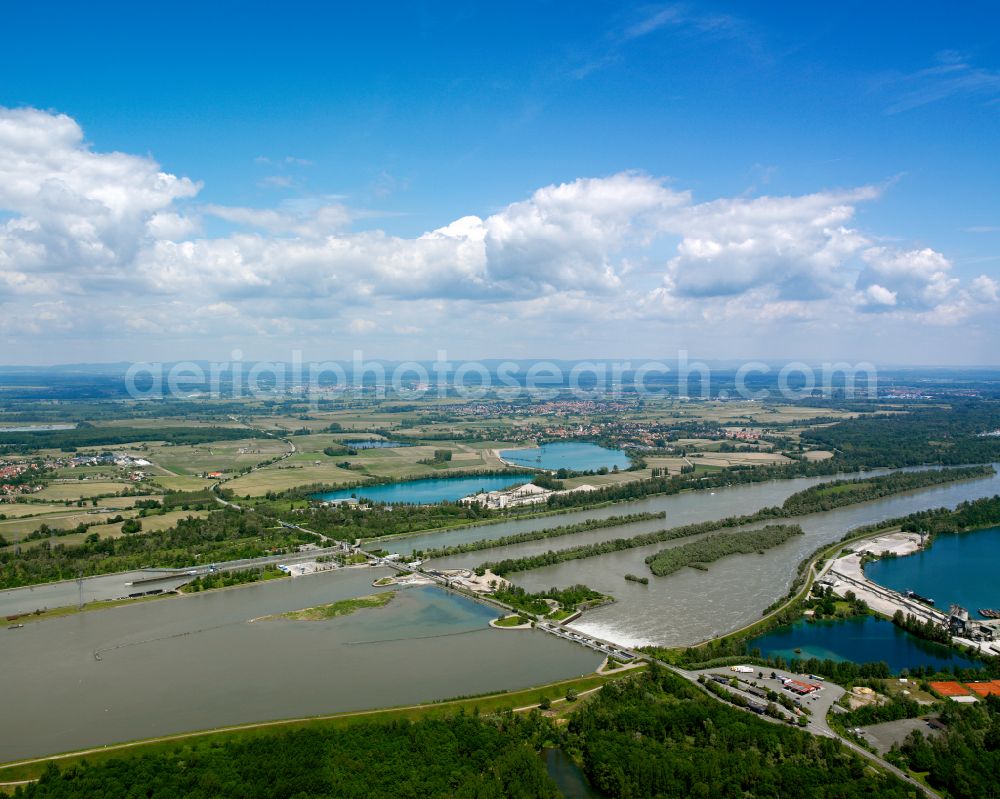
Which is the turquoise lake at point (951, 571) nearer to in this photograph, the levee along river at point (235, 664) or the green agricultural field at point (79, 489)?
the levee along river at point (235, 664)

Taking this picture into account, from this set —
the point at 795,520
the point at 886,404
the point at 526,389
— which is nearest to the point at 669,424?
the point at 886,404

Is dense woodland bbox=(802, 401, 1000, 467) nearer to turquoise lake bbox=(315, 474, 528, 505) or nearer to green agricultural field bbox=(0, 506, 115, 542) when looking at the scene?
turquoise lake bbox=(315, 474, 528, 505)

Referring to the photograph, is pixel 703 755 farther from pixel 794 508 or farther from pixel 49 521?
→ pixel 49 521

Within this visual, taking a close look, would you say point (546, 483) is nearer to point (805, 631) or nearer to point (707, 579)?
point (707, 579)

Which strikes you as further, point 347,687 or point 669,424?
point 669,424

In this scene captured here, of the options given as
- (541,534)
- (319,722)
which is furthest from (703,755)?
(541,534)

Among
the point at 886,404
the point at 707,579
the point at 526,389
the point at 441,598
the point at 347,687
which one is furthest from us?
the point at 526,389
